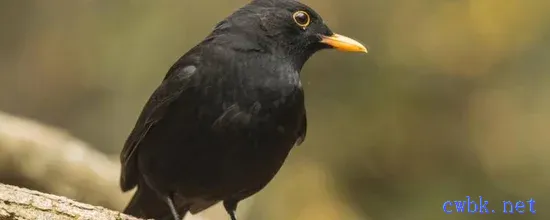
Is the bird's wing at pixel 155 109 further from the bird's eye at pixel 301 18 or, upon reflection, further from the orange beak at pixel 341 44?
the orange beak at pixel 341 44

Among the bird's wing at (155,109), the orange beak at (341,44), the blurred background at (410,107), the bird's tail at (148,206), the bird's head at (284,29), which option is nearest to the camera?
the bird's wing at (155,109)

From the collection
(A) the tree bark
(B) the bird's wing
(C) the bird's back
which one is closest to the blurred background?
(B) the bird's wing

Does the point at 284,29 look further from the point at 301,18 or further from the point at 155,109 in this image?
the point at 155,109

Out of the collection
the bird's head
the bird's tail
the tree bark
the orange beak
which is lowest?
the bird's tail

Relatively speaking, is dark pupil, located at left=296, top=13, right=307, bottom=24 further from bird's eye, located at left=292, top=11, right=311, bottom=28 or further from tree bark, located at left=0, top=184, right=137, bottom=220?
tree bark, located at left=0, top=184, right=137, bottom=220

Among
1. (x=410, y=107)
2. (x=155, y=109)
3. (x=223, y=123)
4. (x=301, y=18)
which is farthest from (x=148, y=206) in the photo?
(x=410, y=107)

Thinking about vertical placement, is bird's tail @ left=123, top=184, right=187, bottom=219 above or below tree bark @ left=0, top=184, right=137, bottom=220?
below

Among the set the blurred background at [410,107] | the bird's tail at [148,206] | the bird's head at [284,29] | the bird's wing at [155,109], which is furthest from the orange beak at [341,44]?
the blurred background at [410,107]
